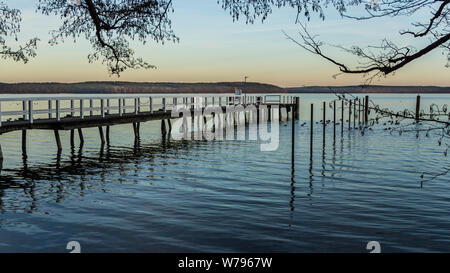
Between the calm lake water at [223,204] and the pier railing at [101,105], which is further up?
the pier railing at [101,105]

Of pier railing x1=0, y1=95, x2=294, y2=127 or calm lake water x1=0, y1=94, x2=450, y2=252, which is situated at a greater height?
pier railing x1=0, y1=95, x2=294, y2=127

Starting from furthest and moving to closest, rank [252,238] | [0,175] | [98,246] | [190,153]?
[190,153] < [0,175] < [252,238] < [98,246]

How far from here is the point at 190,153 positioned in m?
31.4

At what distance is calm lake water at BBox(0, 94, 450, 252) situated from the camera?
37.5ft

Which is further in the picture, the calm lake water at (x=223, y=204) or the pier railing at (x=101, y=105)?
the pier railing at (x=101, y=105)

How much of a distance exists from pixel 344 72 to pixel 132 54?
11358mm

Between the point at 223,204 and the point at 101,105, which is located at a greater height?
the point at 101,105

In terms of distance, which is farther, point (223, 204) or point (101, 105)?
point (101, 105)

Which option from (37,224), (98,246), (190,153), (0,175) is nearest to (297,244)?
(98,246)

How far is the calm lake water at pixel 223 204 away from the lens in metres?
11.4

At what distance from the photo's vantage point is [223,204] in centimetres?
1566

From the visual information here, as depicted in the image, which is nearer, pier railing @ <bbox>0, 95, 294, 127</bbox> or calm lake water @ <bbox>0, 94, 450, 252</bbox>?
calm lake water @ <bbox>0, 94, 450, 252</bbox>

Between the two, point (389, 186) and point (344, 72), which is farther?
point (389, 186)
